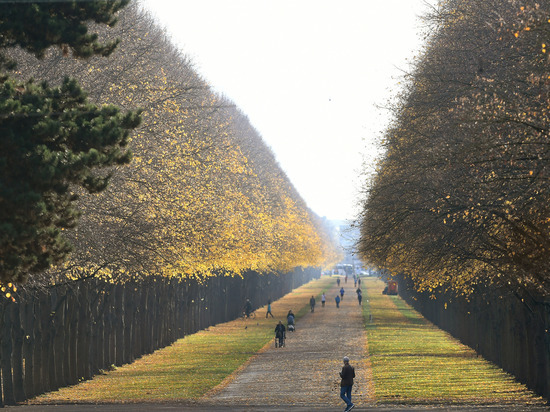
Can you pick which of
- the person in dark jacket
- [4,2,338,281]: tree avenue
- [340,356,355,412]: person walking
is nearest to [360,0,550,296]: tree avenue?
[340,356,355,412]: person walking

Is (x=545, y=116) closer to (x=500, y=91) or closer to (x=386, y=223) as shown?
(x=500, y=91)

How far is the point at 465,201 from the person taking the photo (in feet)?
84.9

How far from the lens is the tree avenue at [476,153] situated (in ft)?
69.6

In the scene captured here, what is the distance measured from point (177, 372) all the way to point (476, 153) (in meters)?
22.3

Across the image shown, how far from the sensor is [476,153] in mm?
22359

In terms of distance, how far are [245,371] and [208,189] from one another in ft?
27.1

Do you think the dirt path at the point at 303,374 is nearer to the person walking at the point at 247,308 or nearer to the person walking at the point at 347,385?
the person walking at the point at 347,385

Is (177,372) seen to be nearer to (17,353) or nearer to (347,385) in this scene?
(17,353)

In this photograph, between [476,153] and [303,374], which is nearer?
[476,153]

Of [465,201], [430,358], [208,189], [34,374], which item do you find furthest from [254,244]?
[465,201]

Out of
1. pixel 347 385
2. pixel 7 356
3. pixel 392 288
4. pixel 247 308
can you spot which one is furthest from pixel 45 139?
pixel 392 288

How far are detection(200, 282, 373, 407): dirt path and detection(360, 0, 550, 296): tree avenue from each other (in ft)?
16.7

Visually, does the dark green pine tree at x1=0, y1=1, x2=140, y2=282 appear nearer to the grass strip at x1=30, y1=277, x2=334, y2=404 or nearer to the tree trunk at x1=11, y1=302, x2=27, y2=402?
the tree trunk at x1=11, y1=302, x2=27, y2=402

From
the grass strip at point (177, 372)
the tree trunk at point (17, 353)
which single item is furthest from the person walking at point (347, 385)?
the tree trunk at point (17, 353)
